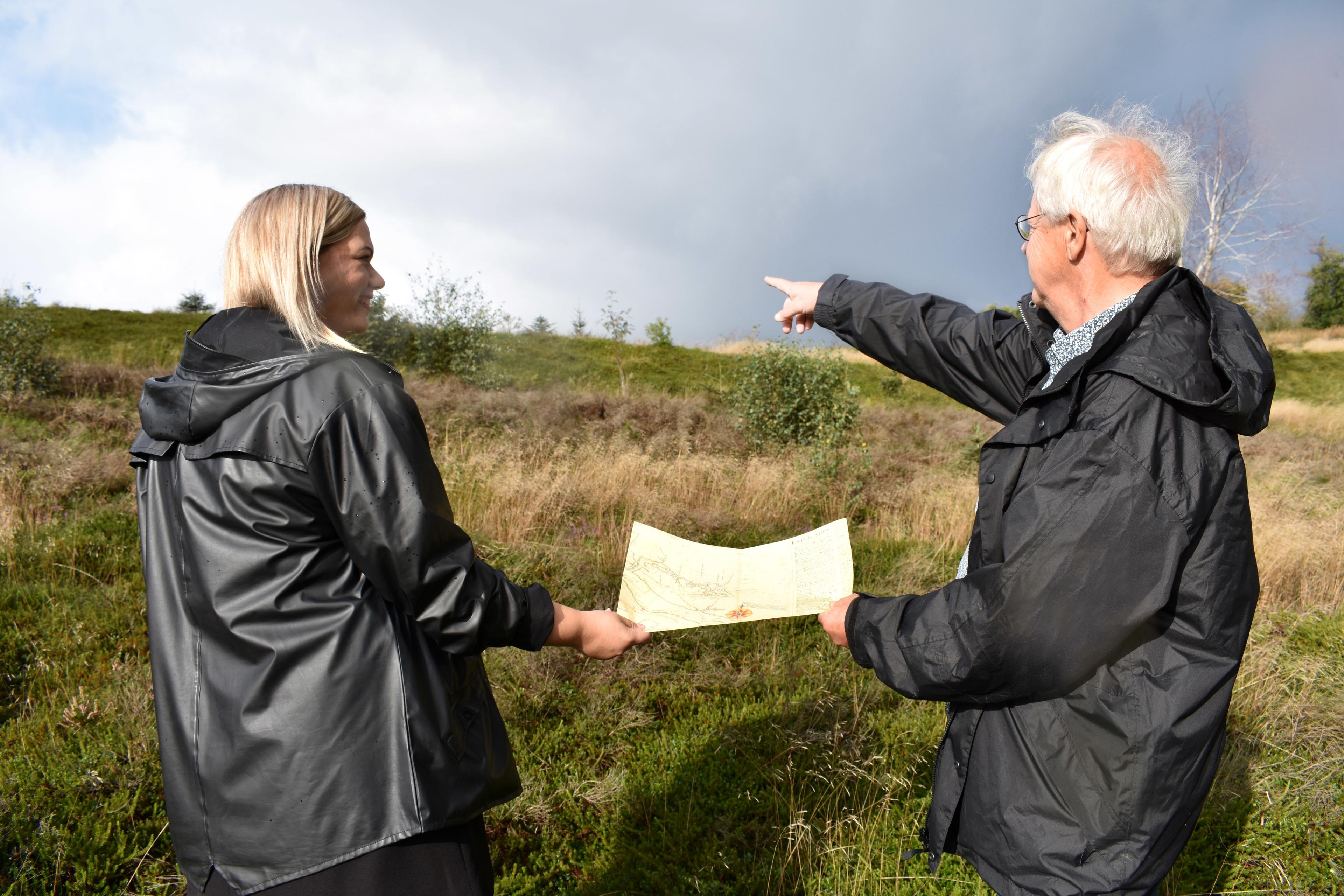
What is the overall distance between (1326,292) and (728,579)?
48.9 meters

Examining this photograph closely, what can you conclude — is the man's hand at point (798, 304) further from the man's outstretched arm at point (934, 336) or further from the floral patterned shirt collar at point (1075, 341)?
the floral patterned shirt collar at point (1075, 341)

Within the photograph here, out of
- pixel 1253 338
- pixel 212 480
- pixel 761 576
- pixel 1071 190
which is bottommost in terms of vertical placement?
pixel 761 576

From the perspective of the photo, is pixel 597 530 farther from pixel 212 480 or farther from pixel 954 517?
pixel 212 480

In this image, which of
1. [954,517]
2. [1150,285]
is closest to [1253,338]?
[1150,285]

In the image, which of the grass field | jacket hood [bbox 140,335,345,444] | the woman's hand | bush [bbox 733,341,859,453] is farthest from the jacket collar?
bush [bbox 733,341,859,453]

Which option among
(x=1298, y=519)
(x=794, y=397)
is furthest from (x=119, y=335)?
(x=1298, y=519)

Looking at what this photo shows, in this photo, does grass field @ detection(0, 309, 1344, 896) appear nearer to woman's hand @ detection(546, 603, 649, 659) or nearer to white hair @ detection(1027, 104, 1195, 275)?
woman's hand @ detection(546, 603, 649, 659)

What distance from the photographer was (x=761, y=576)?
6.90 ft

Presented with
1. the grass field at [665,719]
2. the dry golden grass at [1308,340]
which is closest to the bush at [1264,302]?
the dry golden grass at [1308,340]

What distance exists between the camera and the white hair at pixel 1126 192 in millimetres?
1595

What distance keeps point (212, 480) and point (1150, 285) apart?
75.2 inches

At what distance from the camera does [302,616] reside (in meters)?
1.35

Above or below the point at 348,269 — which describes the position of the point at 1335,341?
above

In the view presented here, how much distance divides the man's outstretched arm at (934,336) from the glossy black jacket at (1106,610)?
745 mm
